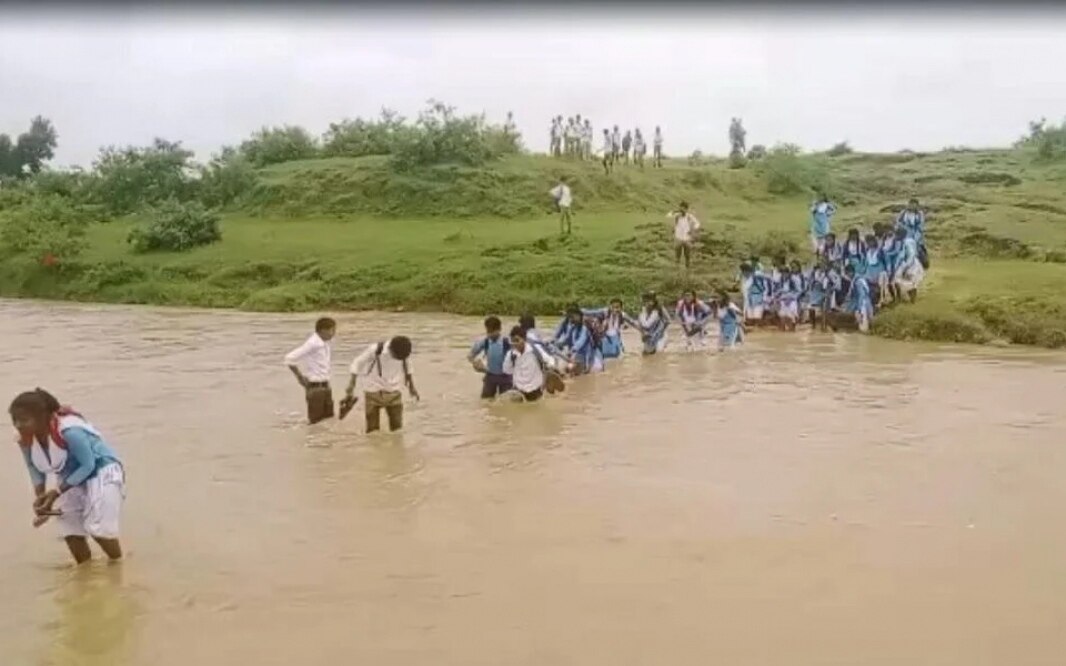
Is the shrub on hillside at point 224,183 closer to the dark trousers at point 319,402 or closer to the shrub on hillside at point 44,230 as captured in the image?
the shrub on hillside at point 44,230

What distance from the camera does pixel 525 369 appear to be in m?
13.1

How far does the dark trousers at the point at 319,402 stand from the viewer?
1177cm

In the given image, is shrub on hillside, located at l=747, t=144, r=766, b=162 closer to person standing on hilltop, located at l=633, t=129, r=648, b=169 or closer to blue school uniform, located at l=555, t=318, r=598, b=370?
person standing on hilltop, located at l=633, t=129, r=648, b=169

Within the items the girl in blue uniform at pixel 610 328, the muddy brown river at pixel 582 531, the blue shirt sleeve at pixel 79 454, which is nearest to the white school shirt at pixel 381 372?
the muddy brown river at pixel 582 531

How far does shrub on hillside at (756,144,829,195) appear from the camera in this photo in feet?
118

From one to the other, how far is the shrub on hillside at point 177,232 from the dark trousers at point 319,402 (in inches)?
745

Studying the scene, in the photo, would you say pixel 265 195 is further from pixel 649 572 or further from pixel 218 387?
pixel 649 572

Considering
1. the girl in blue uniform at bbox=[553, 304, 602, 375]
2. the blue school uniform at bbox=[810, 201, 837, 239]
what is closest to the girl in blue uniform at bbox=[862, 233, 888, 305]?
the blue school uniform at bbox=[810, 201, 837, 239]

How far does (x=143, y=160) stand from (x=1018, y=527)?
32.1m

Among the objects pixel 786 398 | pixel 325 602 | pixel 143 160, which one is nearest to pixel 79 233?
pixel 143 160

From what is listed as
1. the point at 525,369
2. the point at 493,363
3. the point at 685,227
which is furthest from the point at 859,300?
the point at 493,363

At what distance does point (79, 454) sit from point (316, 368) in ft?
14.7

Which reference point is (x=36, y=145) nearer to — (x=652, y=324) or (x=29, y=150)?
(x=29, y=150)

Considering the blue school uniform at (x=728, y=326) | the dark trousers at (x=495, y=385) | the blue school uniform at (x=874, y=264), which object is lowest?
the dark trousers at (x=495, y=385)
